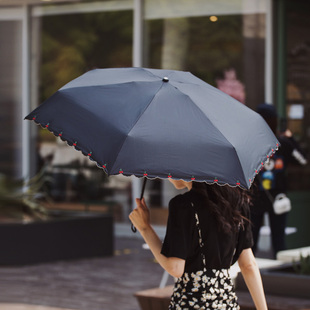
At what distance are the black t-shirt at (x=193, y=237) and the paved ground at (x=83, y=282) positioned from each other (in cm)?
415

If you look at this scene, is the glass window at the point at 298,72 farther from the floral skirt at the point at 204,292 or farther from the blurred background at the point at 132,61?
the floral skirt at the point at 204,292

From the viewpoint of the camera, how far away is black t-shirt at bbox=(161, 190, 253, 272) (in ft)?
12.2

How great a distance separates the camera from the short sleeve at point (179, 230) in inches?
145

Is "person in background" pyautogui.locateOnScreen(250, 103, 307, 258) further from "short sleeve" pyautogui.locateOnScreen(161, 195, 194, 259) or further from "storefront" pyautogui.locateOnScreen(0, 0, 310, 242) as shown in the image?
"short sleeve" pyautogui.locateOnScreen(161, 195, 194, 259)

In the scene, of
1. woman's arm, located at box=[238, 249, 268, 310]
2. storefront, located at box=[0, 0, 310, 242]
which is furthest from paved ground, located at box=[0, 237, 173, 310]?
woman's arm, located at box=[238, 249, 268, 310]

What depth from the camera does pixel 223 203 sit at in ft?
12.7

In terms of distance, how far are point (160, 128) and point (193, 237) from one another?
0.52 m

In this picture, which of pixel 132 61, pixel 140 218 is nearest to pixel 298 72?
pixel 132 61

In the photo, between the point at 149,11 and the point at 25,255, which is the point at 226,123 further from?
the point at 149,11

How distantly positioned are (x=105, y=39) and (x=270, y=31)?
2.99 m

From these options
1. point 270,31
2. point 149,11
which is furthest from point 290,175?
point 149,11

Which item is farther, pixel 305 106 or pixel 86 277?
pixel 305 106

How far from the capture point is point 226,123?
3.81 meters

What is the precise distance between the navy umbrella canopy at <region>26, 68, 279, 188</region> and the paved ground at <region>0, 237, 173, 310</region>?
421 cm
